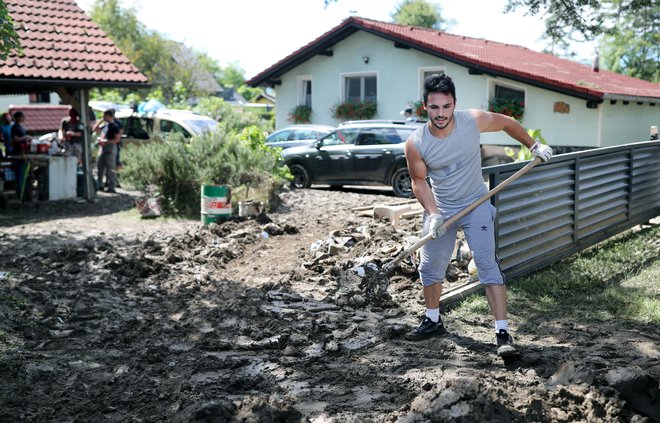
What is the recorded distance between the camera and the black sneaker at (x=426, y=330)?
242 inches

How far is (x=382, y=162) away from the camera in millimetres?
17375

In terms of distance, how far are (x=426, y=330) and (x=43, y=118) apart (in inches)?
1112

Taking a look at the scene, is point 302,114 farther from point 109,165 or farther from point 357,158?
point 109,165

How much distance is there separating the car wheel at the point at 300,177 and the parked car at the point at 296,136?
1610 millimetres

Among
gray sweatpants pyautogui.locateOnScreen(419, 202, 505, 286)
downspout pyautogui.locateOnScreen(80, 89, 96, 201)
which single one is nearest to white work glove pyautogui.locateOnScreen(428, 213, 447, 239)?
gray sweatpants pyautogui.locateOnScreen(419, 202, 505, 286)

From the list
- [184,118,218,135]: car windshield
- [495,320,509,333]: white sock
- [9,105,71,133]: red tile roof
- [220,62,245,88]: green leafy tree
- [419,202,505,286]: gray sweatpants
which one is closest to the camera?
[495,320,509,333]: white sock

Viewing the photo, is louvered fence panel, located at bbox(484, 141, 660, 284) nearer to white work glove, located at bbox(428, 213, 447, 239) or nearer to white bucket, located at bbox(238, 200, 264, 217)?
white work glove, located at bbox(428, 213, 447, 239)

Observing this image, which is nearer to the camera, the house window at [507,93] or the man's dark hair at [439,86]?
the man's dark hair at [439,86]

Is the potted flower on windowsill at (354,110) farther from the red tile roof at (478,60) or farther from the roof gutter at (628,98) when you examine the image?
the roof gutter at (628,98)

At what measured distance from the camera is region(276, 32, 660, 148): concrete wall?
856 inches

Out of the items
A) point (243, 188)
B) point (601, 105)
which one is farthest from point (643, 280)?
point (601, 105)

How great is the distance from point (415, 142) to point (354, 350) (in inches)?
64.9

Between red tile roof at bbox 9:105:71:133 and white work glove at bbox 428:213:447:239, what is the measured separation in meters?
26.9

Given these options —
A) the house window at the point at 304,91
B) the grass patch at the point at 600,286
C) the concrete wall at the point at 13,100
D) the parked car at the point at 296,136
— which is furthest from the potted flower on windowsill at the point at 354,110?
the concrete wall at the point at 13,100
